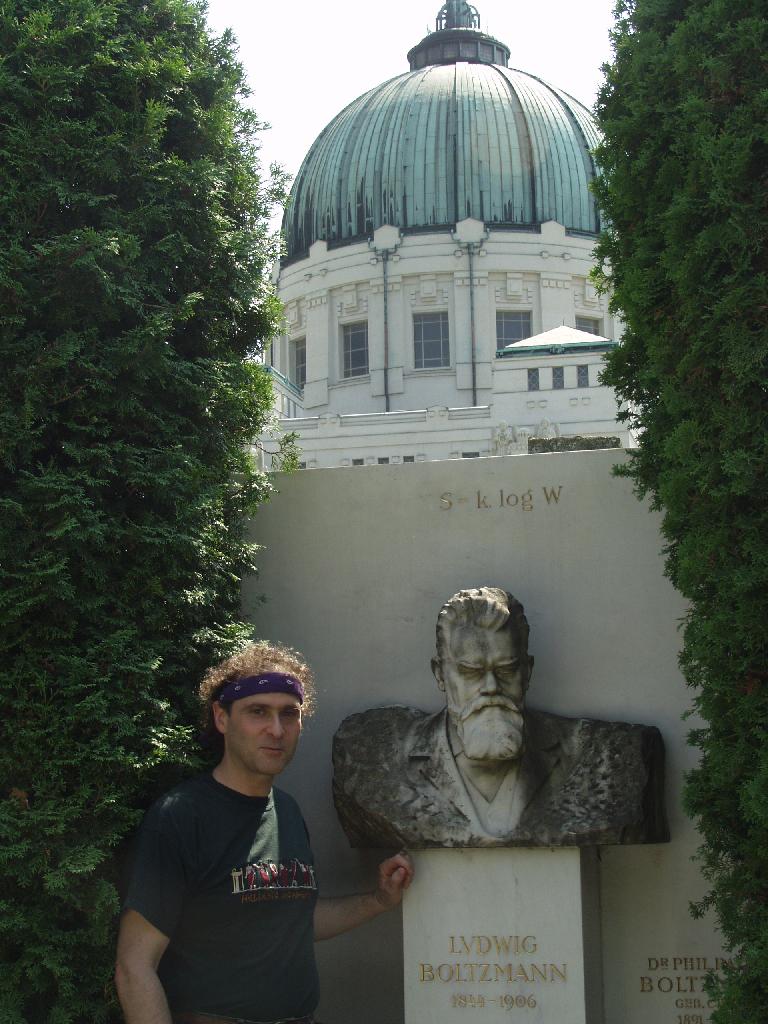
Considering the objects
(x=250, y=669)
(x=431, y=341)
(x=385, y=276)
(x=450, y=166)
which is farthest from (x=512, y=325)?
(x=250, y=669)

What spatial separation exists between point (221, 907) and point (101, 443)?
2.08 meters

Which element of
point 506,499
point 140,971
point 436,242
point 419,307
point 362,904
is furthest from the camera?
point 419,307

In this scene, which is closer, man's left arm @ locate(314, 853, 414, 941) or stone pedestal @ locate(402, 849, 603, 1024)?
man's left arm @ locate(314, 853, 414, 941)

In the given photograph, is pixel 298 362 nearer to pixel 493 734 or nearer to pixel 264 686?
pixel 493 734

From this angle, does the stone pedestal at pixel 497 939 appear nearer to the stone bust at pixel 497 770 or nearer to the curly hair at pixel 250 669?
the stone bust at pixel 497 770

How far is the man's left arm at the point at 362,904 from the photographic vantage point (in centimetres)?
515

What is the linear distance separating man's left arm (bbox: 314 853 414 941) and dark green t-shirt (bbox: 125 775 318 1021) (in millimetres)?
537

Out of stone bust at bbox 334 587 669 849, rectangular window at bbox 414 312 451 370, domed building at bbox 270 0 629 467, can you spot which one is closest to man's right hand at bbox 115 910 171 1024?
stone bust at bbox 334 587 669 849

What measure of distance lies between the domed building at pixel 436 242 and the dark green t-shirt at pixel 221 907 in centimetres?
3265

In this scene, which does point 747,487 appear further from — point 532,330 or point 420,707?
point 532,330

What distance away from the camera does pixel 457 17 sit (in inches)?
1826

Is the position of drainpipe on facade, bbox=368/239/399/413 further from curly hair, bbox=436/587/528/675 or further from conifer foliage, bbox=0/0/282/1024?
curly hair, bbox=436/587/528/675

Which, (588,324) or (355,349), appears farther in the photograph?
(355,349)

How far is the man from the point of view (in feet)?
13.9
